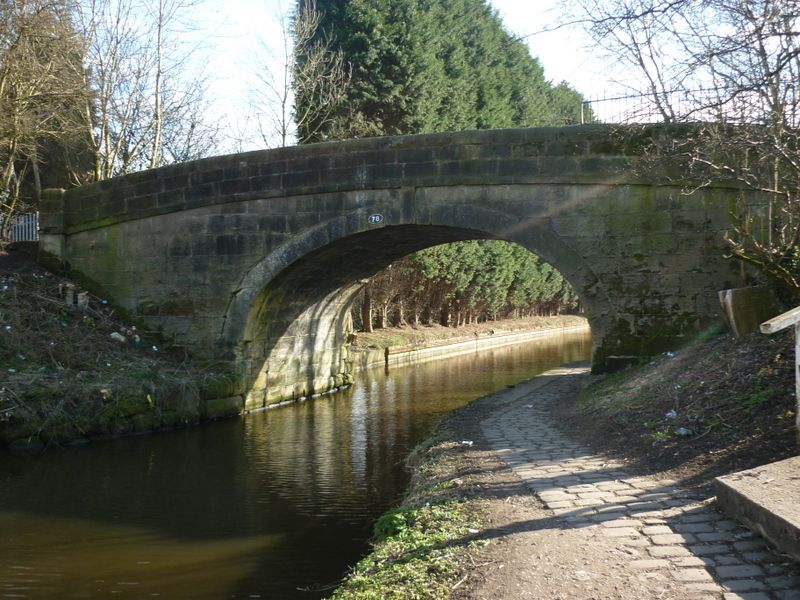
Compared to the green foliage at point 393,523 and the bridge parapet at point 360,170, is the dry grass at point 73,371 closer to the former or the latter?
the bridge parapet at point 360,170

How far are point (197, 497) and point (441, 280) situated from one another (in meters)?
18.4

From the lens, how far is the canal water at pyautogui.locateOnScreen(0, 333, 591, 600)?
5348 millimetres

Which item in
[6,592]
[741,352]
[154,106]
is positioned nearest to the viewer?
[6,592]

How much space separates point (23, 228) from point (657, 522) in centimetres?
1529

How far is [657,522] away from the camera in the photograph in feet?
14.1

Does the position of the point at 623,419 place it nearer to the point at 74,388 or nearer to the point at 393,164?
the point at 393,164

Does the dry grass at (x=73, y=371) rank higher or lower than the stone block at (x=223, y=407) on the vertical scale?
higher

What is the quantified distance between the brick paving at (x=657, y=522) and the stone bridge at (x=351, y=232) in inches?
150

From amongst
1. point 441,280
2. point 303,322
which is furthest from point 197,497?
point 441,280

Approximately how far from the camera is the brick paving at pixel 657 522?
3455 millimetres

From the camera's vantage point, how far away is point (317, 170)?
11.8 metres

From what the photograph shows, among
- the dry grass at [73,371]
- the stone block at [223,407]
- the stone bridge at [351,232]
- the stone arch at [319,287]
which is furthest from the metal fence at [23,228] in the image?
the stone block at [223,407]

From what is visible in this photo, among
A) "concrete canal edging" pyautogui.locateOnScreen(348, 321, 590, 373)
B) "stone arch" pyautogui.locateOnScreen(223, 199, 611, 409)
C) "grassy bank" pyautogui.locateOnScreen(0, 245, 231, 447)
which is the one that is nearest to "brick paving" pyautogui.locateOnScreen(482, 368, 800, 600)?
"stone arch" pyautogui.locateOnScreen(223, 199, 611, 409)

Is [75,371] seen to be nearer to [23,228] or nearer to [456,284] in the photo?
[23,228]
